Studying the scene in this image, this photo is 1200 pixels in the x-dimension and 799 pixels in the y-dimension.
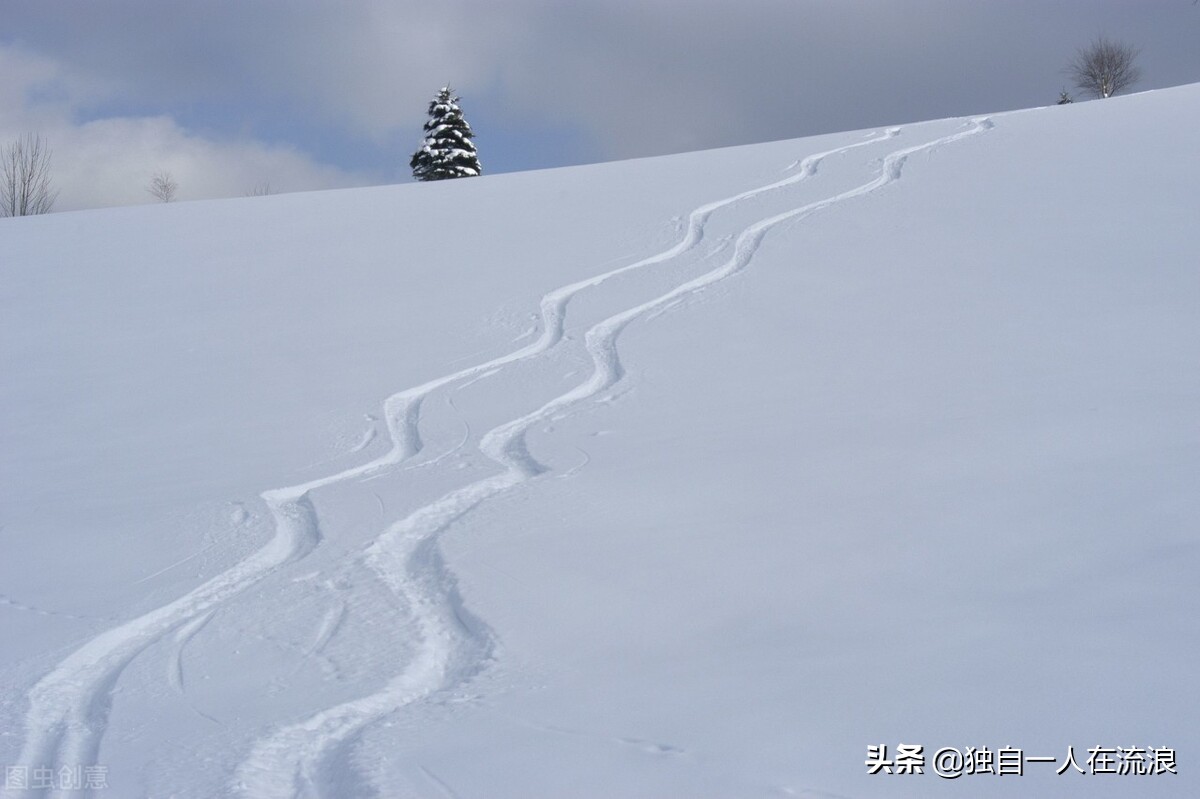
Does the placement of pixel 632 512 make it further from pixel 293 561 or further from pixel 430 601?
pixel 293 561

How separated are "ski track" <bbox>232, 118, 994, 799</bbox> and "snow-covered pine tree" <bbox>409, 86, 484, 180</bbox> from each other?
63.4 feet

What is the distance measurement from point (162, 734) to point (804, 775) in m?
1.43

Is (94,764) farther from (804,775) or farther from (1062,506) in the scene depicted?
(1062,506)

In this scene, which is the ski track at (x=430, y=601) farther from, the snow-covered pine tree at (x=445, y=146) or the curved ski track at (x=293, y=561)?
the snow-covered pine tree at (x=445, y=146)

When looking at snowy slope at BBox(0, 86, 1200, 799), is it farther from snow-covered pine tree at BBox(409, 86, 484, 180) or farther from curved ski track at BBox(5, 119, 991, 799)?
snow-covered pine tree at BBox(409, 86, 484, 180)

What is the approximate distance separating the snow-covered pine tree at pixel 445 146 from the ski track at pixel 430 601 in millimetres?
19317

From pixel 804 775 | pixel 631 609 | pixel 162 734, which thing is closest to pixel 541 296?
pixel 631 609

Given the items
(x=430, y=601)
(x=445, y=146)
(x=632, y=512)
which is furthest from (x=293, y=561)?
(x=445, y=146)

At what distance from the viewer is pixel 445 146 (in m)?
24.6

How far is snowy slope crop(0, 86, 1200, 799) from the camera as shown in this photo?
6.70ft

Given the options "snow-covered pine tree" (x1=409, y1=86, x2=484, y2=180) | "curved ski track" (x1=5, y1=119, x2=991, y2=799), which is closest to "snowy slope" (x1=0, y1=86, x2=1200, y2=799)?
"curved ski track" (x1=5, y1=119, x2=991, y2=799)

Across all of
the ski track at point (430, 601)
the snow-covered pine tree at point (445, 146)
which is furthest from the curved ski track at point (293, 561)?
the snow-covered pine tree at point (445, 146)

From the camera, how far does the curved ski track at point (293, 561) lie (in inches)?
85.1

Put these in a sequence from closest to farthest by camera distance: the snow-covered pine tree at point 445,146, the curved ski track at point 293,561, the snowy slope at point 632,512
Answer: the snowy slope at point 632,512 < the curved ski track at point 293,561 < the snow-covered pine tree at point 445,146
